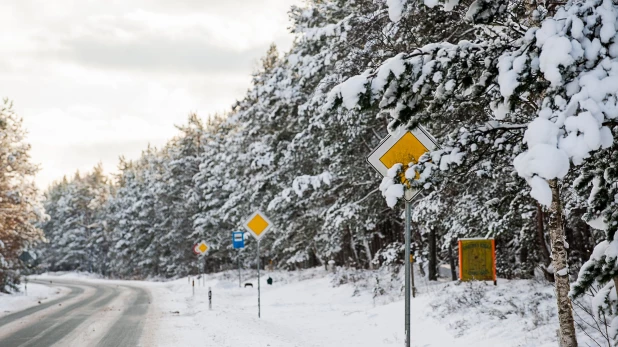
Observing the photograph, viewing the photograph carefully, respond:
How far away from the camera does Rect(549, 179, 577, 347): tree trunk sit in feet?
18.3

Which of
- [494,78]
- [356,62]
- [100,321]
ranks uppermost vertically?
[356,62]

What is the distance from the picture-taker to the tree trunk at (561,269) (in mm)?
5570

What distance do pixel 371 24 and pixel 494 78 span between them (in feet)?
26.8

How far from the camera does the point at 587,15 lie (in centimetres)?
443

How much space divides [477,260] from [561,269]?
22.4 feet

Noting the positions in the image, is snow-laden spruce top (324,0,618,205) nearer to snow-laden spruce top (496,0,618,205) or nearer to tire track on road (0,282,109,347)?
snow-laden spruce top (496,0,618,205)

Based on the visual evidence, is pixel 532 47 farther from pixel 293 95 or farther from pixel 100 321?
pixel 293 95

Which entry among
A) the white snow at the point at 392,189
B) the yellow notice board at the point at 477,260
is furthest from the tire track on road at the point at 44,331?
the white snow at the point at 392,189

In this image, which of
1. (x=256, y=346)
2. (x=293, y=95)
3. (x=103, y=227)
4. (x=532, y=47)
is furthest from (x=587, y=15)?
(x=103, y=227)

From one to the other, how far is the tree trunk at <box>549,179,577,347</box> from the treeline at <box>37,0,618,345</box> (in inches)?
0.6

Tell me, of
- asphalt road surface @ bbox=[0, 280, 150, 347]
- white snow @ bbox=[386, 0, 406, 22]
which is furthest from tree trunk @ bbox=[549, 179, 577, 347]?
asphalt road surface @ bbox=[0, 280, 150, 347]

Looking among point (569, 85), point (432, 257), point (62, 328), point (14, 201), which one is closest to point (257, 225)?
point (62, 328)

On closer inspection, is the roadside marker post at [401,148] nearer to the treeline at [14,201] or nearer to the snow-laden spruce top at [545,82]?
the snow-laden spruce top at [545,82]

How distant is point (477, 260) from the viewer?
40.1 feet
